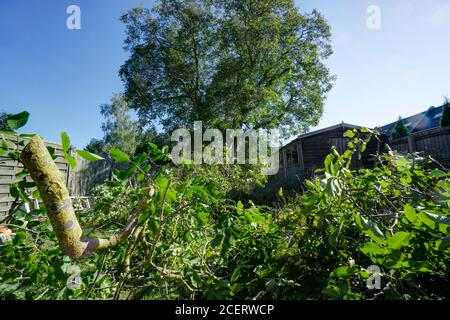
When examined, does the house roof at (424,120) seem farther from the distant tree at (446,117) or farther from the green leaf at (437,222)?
the green leaf at (437,222)

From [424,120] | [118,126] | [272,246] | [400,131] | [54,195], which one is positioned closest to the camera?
[54,195]

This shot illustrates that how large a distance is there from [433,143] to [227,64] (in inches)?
440

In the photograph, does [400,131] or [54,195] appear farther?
[400,131]

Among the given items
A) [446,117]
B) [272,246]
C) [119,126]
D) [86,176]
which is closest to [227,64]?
[86,176]

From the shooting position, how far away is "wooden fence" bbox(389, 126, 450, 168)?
814 centimetres

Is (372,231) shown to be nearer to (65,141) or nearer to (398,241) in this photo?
(398,241)

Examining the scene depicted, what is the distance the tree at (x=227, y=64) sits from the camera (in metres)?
16.2

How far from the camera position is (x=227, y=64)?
1592cm

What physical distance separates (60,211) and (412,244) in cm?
91

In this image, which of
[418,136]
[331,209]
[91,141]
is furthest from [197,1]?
[91,141]

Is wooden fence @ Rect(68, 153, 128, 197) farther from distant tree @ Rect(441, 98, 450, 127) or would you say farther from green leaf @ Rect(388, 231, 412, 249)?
distant tree @ Rect(441, 98, 450, 127)

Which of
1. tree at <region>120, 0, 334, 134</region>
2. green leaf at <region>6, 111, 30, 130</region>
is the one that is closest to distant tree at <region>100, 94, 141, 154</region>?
tree at <region>120, 0, 334, 134</region>

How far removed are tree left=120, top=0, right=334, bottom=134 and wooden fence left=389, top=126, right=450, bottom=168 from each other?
308 inches

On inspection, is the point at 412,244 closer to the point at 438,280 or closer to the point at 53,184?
the point at 438,280
